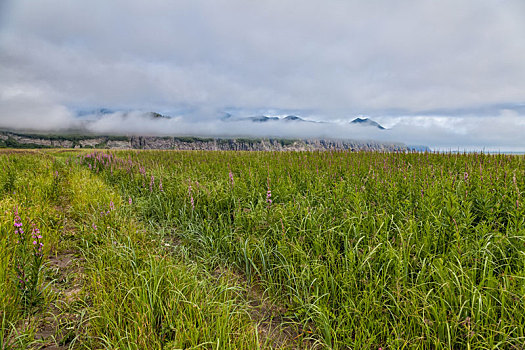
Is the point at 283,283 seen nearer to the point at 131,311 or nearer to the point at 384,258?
the point at 384,258

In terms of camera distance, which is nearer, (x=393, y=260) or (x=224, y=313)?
(x=224, y=313)

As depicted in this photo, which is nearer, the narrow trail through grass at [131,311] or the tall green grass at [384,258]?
the narrow trail through grass at [131,311]

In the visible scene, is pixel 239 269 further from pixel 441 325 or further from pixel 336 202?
pixel 441 325

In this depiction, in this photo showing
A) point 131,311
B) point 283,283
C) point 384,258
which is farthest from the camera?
point 283,283

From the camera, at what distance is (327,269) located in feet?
9.86

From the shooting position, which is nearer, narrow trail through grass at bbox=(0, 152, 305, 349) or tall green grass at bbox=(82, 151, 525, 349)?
narrow trail through grass at bbox=(0, 152, 305, 349)

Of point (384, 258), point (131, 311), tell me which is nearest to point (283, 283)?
point (384, 258)

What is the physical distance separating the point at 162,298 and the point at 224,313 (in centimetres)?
72

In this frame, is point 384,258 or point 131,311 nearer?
point 131,311

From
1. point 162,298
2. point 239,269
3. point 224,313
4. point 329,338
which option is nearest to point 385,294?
point 329,338

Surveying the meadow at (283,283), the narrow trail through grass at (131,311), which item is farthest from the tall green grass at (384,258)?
the narrow trail through grass at (131,311)

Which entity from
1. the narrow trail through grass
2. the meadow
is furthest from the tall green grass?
the narrow trail through grass

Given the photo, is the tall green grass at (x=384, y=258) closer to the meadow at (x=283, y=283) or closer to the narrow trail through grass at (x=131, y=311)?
the meadow at (x=283, y=283)

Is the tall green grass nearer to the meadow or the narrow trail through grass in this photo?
the meadow
